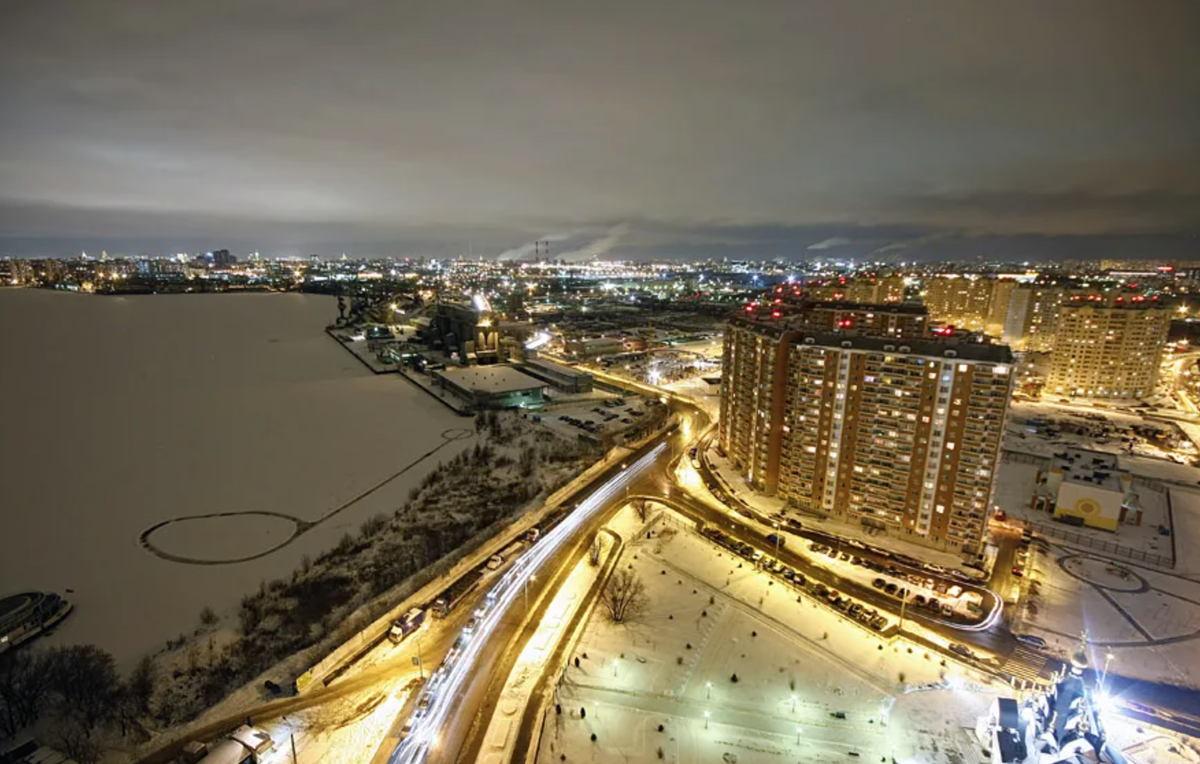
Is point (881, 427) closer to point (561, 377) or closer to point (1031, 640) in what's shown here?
point (1031, 640)

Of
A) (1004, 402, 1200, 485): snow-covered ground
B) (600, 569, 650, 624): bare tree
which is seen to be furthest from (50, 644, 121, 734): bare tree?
(1004, 402, 1200, 485): snow-covered ground

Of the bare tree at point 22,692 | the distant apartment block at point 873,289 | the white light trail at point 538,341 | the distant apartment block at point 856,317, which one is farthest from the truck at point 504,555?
the distant apartment block at point 873,289

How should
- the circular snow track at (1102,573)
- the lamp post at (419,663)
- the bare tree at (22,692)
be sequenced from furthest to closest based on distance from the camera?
the circular snow track at (1102,573) < the lamp post at (419,663) < the bare tree at (22,692)

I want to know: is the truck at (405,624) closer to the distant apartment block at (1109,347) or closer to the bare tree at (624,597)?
the bare tree at (624,597)

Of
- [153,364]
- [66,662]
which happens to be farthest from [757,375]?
[153,364]

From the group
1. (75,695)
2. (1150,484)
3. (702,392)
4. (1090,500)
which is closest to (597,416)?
(702,392)

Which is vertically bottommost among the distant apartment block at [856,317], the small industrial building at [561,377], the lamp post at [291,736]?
the lamp post at [291,736]

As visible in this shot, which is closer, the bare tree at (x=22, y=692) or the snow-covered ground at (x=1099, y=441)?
the bare tree at (x=22, y=692)

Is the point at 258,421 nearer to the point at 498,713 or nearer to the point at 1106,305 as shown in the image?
the point at 498,713
